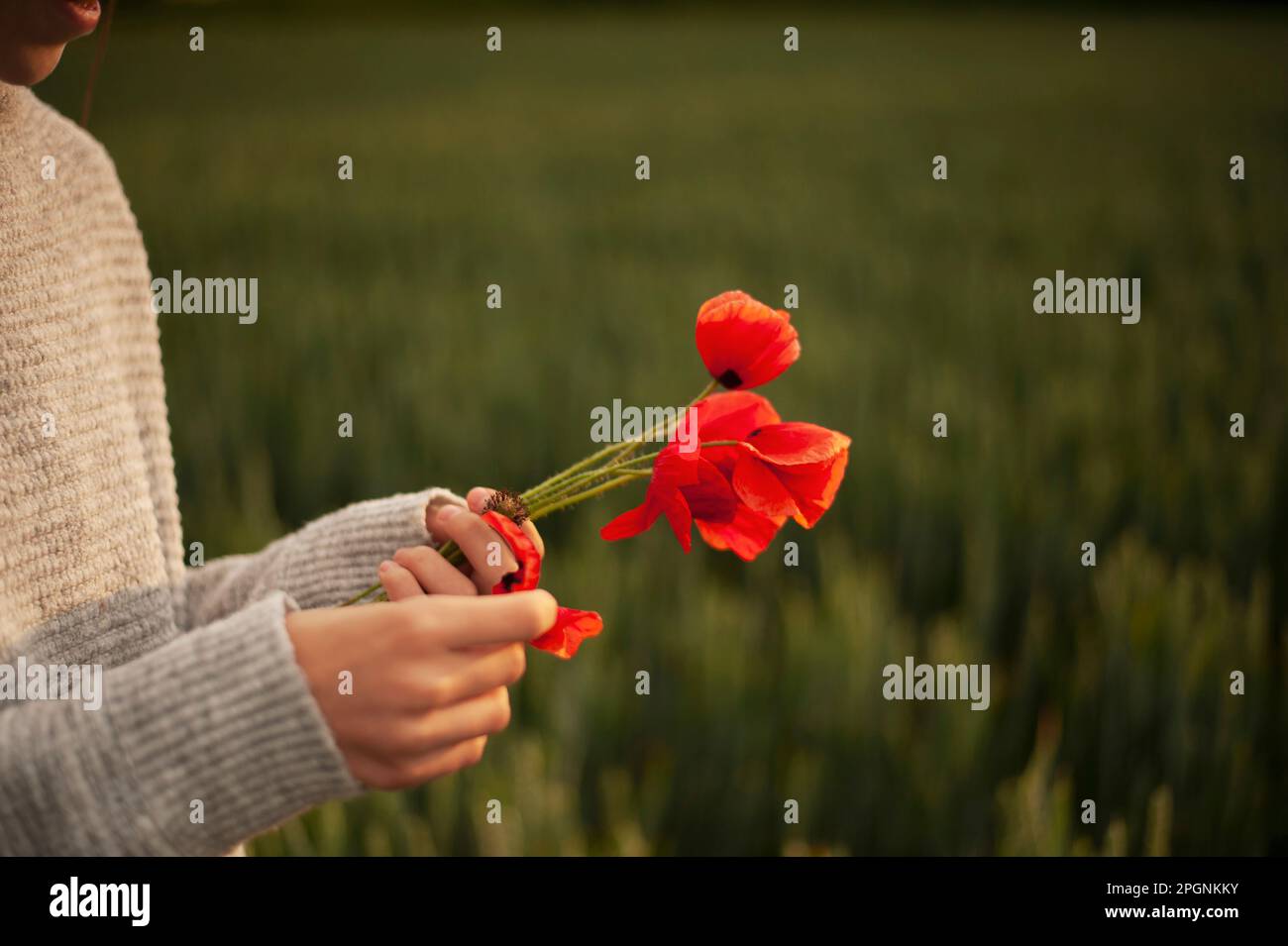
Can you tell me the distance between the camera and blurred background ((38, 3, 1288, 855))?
49.1 inches

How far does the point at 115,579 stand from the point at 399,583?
0.26 meters

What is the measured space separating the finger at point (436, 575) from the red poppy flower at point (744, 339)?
0.17 meters

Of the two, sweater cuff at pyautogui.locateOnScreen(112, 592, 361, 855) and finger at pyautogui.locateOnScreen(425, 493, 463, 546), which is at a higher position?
finger at pyautogui.locateOnScreen(425, 493, 463, 546)

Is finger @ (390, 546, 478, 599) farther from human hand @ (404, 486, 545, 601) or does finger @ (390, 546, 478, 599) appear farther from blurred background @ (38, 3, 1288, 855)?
blurred background @ (38, 3, 1288, 855)

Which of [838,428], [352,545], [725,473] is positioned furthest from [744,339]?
[838,428]

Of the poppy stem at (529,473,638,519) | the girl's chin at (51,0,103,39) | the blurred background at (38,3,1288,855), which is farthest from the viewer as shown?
the blurred background at (38,3,1288,855)

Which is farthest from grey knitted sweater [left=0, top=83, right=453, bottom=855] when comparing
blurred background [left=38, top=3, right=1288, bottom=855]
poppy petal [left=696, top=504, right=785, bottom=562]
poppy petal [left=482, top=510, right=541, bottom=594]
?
blurred background [left=38, top=3, right=1288, bottom=855]

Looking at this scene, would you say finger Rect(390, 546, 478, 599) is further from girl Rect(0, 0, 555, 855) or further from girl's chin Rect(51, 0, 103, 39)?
girl's chin Rect(51, 0, 103, 39)

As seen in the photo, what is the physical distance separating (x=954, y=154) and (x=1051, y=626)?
5571 millimetres

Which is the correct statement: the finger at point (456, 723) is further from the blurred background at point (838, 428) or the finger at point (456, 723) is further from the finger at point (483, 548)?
the blurred background at point (838, 428)

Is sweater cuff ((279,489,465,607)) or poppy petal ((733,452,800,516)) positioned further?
sweater cuff ((279,489,465,607))

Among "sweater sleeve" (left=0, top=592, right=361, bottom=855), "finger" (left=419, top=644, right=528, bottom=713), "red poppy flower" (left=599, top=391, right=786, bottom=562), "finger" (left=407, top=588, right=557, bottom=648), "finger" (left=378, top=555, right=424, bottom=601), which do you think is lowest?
"sweater sleeve" (left=0, top=592, right=361, bottom=855)

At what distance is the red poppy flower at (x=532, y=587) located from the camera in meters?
0.52

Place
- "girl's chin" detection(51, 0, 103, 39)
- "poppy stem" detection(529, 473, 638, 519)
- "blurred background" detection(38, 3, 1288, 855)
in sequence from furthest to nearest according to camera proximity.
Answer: "blurred background" detection(38, 3, 1288, 855)
"girl's chin" detection(51, 0, 103, 39)
"poppy stem" detection(529, 473, 638, 519)
